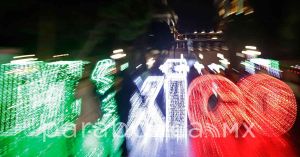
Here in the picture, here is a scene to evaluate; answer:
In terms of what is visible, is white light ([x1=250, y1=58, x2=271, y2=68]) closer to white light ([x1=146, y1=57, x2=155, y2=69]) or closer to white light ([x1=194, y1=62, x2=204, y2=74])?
white light ([x1=194, y1=62, x2=204, y2=74])

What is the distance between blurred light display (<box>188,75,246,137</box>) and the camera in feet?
21.2

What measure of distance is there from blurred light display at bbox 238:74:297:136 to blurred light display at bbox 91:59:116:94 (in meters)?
3.19

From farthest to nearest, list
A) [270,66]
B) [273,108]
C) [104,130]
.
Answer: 1. [270,66]
2. [273,108]
3. [104,130]

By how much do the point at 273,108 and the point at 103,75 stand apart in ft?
12.2

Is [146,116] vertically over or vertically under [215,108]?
under

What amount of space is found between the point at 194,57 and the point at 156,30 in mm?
5333

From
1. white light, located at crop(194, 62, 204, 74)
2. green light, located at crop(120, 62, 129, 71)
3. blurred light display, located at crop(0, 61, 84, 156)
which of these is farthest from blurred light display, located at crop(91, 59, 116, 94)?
white light, located at crop(194, 62, 204, 74)

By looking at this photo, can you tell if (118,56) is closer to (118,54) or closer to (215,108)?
(118,54)

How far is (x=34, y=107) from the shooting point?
4258 mm

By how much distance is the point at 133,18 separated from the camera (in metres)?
8.06

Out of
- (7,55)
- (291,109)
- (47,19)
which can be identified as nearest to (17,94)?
(7,55)

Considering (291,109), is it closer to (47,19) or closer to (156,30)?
(47,19)

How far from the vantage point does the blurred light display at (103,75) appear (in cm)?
697

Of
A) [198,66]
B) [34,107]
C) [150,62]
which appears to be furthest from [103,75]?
[198,66]
